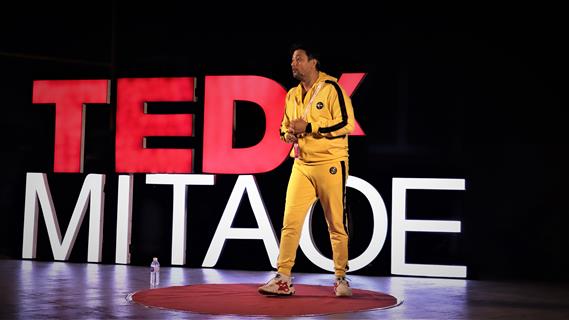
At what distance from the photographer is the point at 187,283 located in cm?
630

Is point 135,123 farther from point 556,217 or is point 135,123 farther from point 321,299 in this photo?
point 556,217

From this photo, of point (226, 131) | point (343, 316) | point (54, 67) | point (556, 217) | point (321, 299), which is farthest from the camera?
point (54, 67)

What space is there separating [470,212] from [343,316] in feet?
9.59

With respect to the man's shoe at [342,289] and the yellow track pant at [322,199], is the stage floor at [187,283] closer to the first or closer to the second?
the man's shoe at [342,289]

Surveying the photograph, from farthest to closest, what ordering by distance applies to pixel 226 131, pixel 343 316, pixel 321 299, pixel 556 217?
pixel 226 131 < pixel 556 217 < pixel 321 299 < pixel 343 316

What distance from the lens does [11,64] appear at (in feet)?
27.7

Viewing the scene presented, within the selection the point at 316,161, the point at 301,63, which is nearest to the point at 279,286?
the point at 316,161

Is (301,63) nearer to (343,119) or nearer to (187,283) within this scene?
(343,119)

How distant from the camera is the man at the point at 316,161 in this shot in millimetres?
5472

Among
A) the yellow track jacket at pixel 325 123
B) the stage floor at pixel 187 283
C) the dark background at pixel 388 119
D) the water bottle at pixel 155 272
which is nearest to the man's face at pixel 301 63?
the yellow track jacket at pixel 325 123

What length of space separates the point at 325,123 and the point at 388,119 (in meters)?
1.97

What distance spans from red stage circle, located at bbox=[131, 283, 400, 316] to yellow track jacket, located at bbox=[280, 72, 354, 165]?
3.04ft

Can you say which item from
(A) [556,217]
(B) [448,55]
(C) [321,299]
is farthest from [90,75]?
(A) [556,217]

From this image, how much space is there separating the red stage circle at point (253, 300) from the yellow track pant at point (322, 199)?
0.84ft
